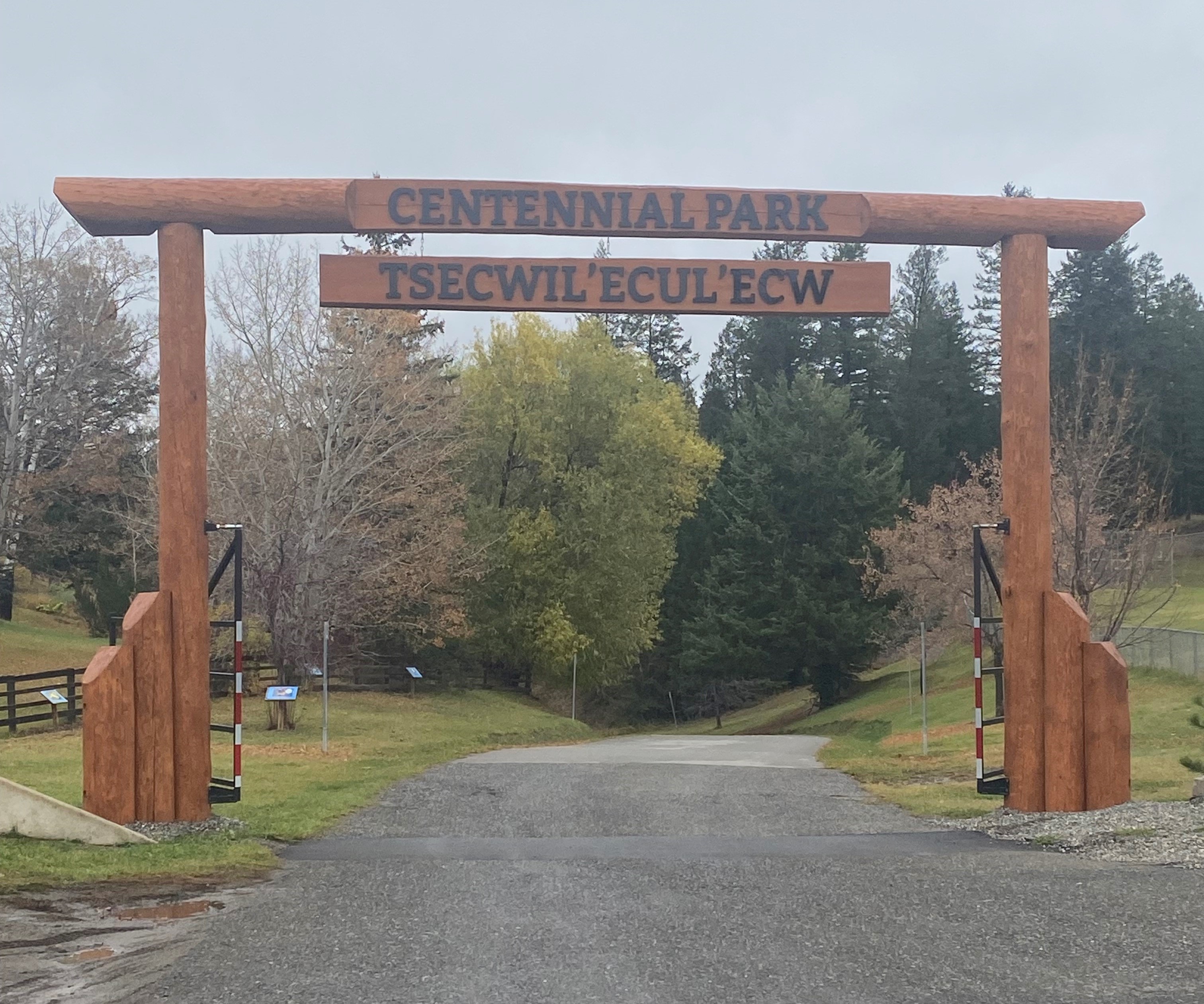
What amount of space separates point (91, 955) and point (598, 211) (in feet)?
23.2

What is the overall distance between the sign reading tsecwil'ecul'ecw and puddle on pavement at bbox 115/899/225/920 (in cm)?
569

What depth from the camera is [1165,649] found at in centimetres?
3353

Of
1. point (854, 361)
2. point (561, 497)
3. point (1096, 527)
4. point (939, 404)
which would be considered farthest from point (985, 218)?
point (854, 361)

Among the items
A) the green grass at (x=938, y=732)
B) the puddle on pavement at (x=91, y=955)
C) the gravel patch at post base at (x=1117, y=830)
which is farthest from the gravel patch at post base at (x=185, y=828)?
the green grass at (x=938, y=732)

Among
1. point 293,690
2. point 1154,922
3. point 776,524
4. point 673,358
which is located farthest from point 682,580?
point 1154,922

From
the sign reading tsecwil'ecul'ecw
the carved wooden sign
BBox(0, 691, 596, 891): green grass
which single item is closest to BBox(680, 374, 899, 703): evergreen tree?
BBox(0, 691, 596, 891): green grass

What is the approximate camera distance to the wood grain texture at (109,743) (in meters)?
10.5

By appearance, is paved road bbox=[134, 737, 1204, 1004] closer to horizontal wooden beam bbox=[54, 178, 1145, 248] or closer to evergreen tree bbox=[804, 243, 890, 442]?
horizontal wooden beam bbox=[54, 178, 1145, 248]

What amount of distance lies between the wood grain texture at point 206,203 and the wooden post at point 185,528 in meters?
0.35

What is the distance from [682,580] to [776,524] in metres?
9.36

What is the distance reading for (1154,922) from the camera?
6.96 metres

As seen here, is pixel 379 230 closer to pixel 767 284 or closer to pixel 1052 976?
pixel 767 284

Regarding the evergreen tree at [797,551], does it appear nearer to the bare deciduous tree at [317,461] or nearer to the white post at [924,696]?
the white post at [924,696]

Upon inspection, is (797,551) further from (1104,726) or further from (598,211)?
(598,211)
